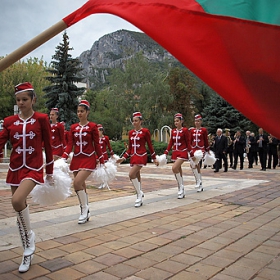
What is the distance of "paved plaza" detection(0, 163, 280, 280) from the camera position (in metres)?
3.98

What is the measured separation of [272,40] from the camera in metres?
2.33

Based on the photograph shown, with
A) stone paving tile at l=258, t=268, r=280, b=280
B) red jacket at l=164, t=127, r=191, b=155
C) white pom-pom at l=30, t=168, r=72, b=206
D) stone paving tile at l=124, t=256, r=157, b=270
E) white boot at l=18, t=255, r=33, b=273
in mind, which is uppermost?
red jacket at l=164, t=127, r=191, b=155

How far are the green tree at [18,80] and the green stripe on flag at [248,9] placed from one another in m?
40.5

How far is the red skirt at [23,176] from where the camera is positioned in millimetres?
4129

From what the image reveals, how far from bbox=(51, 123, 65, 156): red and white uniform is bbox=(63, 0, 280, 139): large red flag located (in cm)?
857

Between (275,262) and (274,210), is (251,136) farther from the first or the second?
(275,262)

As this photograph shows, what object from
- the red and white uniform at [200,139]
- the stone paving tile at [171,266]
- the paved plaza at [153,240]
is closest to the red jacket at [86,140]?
the paved plaza at [153,240]

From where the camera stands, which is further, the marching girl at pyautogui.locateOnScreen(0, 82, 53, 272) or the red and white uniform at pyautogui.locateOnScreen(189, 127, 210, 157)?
the red and white uniform at pyautogui.locateOnScreen(189, 127, 210, 157)

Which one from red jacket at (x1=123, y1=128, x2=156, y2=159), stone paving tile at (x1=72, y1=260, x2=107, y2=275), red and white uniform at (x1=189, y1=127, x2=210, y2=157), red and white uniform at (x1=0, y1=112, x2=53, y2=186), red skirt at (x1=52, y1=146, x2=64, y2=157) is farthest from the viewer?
red and white uniform at (x1=189, y1=127, x2=210, y2=157)

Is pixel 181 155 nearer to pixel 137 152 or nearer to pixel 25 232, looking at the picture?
pixel 137 152

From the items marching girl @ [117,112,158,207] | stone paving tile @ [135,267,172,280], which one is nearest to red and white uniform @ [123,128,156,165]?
marching girl @ [117,112,158,207]

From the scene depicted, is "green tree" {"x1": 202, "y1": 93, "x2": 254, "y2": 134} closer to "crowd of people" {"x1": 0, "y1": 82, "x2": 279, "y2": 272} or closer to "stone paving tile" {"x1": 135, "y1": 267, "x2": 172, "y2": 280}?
"crowd of people" {"x1": 0, "y1": 82, "x2": 279, "y2": 272}

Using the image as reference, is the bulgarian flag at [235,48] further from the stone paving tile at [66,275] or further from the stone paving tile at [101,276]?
the stone paving tile at [66,275]

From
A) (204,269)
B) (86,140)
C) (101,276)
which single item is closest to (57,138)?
(86,140)
